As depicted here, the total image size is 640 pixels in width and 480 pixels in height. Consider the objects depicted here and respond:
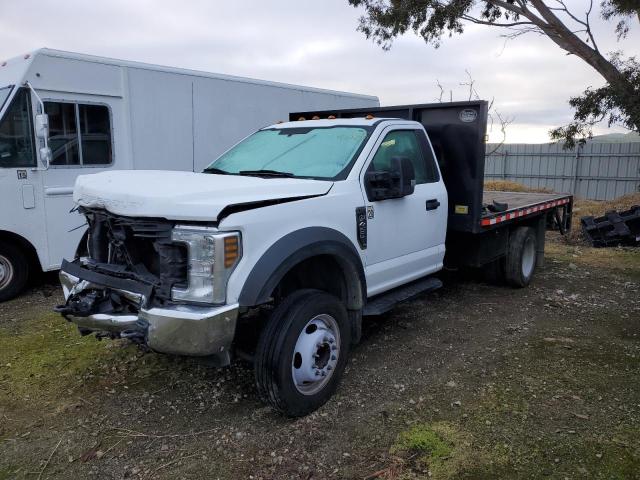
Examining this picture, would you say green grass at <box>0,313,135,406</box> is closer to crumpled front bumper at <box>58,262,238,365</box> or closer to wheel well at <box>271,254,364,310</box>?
crumpled front bumper at <box>58,262,238,365</box>

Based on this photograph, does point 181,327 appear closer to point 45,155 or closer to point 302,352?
point 302,352

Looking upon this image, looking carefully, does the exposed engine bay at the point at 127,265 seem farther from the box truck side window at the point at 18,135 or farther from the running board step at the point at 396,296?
the box truck side window at the point at 18,135

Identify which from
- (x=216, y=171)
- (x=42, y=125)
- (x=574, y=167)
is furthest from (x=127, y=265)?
(x=574, y=167)

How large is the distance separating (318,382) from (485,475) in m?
1.23

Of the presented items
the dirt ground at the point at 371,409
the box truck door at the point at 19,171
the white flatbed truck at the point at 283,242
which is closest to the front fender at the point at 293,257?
the white flatbed truck at the point at 283,242

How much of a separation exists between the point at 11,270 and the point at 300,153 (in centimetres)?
413

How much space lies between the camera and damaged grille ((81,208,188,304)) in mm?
3184

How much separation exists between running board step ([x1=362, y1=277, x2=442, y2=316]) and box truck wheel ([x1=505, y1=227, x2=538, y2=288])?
1.87 meters

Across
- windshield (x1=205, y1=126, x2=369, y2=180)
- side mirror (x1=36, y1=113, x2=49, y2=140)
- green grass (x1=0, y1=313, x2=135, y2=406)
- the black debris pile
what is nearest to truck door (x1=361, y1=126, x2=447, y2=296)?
windshield (x1=205, y1=126, x2=369, y2=180)

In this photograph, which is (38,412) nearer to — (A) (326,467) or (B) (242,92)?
(A) (326,467)

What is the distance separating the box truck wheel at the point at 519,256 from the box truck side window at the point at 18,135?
5.82 metres

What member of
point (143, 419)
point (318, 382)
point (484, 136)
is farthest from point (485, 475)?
point (484, 136)

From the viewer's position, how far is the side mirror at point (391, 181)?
4.32 metres

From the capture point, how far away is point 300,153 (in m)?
4.66
